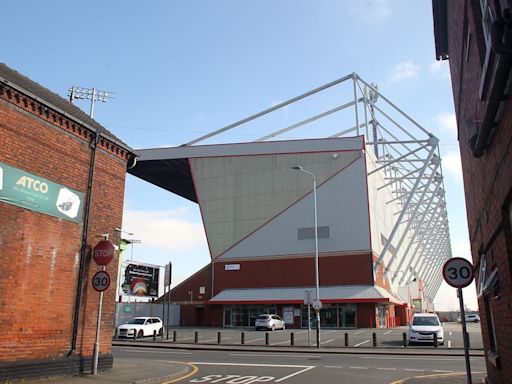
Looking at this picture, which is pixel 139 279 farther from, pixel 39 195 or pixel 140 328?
pixel 39 195

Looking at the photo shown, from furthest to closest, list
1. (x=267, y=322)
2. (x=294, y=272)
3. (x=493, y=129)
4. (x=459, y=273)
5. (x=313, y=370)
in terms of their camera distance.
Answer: (x=294, y=272)
(x=267, y=322)
(x=313, y=370)
(x=459, y=273)
(x=493, y=129)

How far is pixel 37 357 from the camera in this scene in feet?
39.6

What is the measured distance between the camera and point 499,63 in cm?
460

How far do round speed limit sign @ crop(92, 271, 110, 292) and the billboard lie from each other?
43.7 metres

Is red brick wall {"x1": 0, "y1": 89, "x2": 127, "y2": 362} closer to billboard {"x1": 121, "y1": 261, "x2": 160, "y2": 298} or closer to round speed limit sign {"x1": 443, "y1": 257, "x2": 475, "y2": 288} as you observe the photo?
round speed limit sign {"x1": 443, "y1": 257, "x2": 475, "y2": 288}

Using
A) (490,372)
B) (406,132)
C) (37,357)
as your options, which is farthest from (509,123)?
(406,132)

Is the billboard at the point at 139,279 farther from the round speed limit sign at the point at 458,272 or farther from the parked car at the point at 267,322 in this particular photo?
the round speed limit sign at the point at 458,272

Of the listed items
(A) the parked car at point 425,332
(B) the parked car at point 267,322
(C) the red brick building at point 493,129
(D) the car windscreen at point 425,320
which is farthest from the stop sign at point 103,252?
(B) the parked car at point 267,322

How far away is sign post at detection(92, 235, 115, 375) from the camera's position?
530 inches

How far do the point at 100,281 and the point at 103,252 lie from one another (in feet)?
3.20

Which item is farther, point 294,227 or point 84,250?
point 294,227

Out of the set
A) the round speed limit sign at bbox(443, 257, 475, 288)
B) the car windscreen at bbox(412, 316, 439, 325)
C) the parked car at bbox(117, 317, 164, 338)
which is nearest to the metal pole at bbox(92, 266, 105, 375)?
the round speed limit sign at bbox(443, 257, 475, 288)

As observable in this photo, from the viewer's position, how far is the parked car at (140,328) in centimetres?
3538

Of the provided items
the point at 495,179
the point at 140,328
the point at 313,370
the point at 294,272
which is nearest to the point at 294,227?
the point at 294,272
